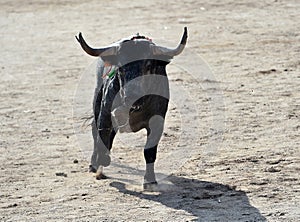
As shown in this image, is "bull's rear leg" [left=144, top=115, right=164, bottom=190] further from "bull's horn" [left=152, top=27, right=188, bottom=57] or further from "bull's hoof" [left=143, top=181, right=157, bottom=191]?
"bull's horn" [left=152, top=27, right=188, bottom=57]

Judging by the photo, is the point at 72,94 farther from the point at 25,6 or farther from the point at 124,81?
the point at 25,6

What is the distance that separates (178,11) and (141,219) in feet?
34.4

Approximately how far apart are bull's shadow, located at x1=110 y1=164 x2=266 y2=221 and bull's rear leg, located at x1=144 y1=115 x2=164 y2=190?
129mm

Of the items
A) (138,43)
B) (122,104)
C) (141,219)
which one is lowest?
(141,219)

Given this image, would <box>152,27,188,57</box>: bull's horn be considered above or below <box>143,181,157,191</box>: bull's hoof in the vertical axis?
above

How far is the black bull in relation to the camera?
26.2ft

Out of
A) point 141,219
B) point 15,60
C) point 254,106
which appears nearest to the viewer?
point 141,219

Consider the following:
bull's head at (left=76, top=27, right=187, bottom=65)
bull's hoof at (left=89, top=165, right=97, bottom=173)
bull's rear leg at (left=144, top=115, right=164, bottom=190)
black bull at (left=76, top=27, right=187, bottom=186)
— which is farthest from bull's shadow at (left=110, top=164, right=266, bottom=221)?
bull's head at (left=76, top=27, right=187, bottom=65)

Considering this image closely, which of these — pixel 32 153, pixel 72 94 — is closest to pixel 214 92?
pixel 72 94

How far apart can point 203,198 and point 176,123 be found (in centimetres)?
267

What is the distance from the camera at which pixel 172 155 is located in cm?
930

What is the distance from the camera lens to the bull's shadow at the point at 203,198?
7453 millimetres

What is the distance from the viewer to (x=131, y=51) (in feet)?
26.8

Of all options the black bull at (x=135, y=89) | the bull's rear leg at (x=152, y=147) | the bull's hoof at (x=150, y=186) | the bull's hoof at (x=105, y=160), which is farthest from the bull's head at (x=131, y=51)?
the bull's hoof at (x=150, y=186)
